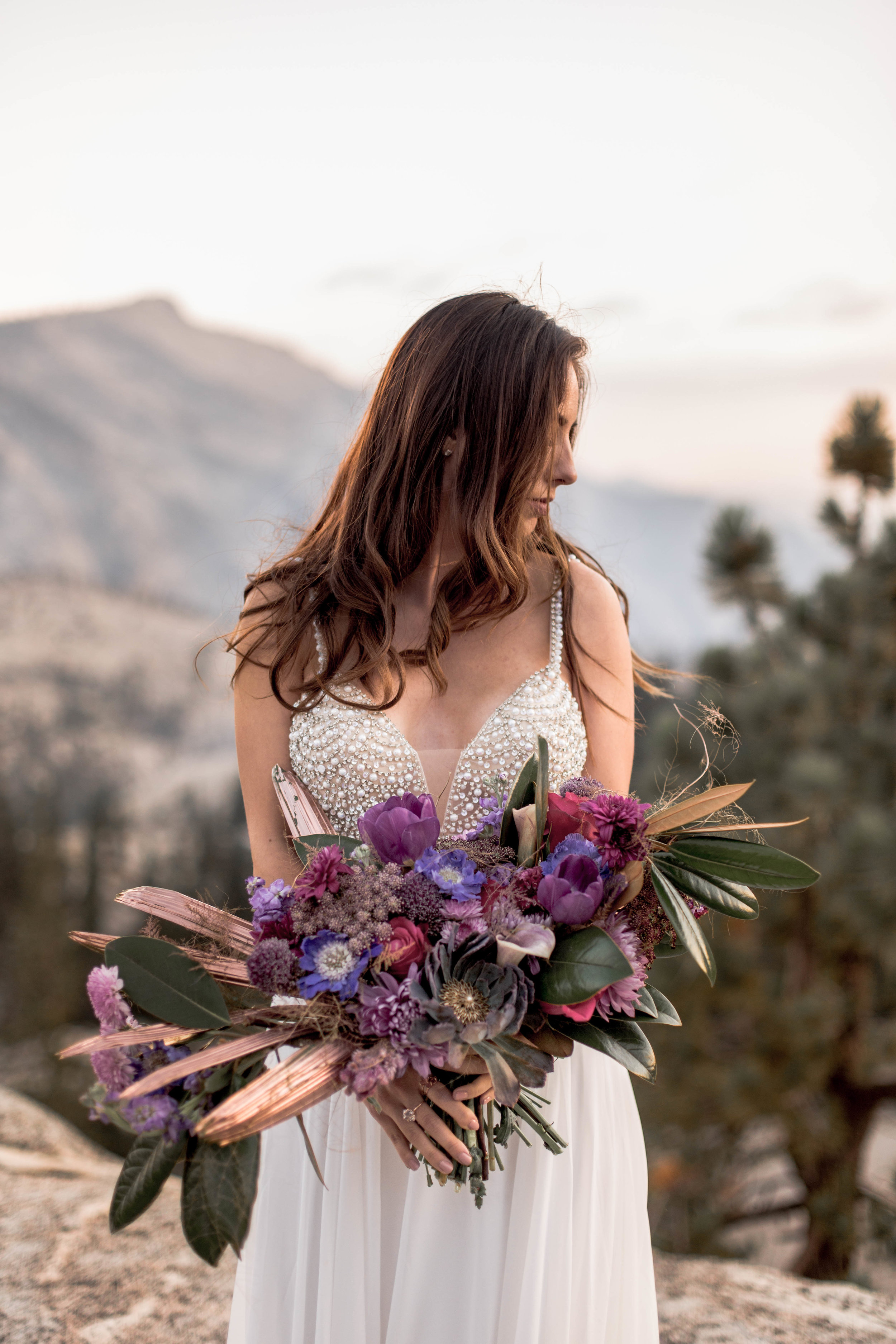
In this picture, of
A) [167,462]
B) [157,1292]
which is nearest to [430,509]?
[157,1292]

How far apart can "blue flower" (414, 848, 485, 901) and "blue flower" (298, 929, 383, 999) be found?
0.11 metres

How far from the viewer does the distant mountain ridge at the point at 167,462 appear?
10.2m

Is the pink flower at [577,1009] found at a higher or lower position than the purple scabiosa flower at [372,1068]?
higher

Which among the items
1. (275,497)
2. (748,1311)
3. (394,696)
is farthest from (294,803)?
(275,497)

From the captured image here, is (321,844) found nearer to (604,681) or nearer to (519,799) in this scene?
(519,799)

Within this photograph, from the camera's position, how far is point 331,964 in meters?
1.05

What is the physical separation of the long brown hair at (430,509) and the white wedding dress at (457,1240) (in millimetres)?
843

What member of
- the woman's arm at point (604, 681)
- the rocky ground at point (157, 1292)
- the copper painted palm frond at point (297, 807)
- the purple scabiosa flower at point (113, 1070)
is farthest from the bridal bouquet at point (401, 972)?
the rocky ground at point (157, 1292)

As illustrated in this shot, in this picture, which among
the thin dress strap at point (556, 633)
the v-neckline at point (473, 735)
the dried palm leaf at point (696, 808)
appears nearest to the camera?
the dried palm leaf at point (696, 808)

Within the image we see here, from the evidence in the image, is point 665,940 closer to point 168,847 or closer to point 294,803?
point 294,803

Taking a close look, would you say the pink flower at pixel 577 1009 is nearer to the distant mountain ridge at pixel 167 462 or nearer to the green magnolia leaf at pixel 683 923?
the green magnolia leaf at pixel 683 923

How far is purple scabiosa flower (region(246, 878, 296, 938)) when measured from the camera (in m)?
1.12

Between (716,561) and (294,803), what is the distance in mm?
3478

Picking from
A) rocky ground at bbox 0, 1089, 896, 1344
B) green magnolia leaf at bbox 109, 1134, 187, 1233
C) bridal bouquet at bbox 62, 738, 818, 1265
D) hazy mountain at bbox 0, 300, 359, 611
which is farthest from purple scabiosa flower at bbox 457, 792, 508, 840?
hazy mountain at bbox 0, 300, 359, 611
